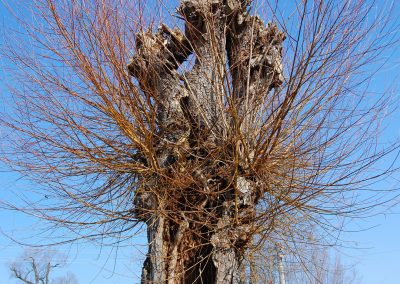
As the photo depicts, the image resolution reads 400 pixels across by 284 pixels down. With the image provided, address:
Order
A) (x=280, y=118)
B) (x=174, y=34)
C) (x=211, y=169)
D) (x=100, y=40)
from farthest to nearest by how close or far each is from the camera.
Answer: (x=174, y=34)
(x=211, y=169)
(x=100, y=40)
(x=280, y=118)

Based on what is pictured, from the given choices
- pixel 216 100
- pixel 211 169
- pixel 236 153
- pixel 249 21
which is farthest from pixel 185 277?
pixel 249 21

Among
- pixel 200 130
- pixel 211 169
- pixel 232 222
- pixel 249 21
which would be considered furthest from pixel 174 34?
pixel 232 222

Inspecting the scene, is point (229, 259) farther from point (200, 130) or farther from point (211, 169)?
point (200, 130)

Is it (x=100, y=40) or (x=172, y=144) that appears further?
(x=172, y=144)

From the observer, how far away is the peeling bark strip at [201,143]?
4.25m

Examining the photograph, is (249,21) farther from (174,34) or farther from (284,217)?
(284,217)

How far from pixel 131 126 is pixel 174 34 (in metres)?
1.23

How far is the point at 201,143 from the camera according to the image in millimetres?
4586

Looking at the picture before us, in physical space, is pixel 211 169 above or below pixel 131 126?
below

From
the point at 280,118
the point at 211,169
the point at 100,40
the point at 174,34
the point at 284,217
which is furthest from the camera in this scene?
the point at 284,217

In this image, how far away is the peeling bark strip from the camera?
4.25 m

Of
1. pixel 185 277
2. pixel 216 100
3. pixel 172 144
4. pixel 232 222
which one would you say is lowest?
pixel 185 277

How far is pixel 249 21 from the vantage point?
484cm

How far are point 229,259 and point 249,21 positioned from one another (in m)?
2.62
